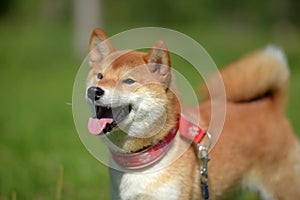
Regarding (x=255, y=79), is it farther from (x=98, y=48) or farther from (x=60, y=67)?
(x=60, y=67)

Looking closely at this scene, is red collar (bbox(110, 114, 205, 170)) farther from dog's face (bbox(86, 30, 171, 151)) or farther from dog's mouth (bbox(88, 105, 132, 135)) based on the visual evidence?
dog's mouth (bbox(88, 105, 132, 135))

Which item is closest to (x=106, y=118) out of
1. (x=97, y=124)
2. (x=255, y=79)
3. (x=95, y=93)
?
(x=97, y=124)

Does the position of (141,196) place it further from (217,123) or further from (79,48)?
(79,48)

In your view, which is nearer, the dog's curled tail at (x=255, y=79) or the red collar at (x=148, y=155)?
the red collar at (x=148, y=155)

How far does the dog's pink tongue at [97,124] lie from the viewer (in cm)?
→ 310

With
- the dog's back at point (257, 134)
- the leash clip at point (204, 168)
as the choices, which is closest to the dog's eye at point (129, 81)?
the leash clip at point (204, 168)

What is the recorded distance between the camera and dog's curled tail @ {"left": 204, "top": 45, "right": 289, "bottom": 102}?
14.2 feet

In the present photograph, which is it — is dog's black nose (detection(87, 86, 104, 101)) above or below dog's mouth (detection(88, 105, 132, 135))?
above

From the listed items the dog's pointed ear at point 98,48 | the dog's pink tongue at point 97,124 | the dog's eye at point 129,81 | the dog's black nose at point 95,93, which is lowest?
the dog's pink tongue at point 97,124

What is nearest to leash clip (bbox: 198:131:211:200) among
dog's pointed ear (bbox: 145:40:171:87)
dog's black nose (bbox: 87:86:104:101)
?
dog's pointed ear (bbox: 145:40:171:87)

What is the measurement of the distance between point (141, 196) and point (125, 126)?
0.43m

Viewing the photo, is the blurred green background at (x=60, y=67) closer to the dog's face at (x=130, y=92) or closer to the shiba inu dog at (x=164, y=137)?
the shiba inu dog at (x=164, y=137)

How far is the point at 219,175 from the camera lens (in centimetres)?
376

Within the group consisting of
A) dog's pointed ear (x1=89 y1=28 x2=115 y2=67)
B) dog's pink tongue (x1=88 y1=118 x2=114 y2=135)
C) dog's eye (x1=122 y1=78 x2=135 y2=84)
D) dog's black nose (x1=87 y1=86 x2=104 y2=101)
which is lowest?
dog's pink tongue (x1=88 y1=118 x2=114 y2=135)
